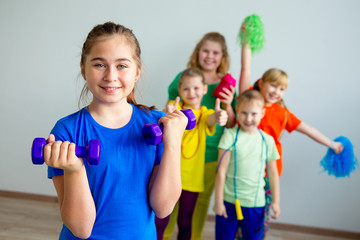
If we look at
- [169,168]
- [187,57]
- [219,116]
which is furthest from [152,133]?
[187,57]

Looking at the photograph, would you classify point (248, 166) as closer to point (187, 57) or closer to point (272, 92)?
point (272, 92)

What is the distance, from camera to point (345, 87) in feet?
7.53

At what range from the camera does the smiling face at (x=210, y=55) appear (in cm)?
195

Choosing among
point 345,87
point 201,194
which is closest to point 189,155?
point 201,194

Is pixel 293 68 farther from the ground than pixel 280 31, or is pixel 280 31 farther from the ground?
pixel 280 31

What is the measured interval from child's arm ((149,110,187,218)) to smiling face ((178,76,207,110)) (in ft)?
2.90

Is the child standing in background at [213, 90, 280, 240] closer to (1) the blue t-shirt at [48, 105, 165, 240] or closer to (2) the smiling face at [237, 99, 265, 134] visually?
(2) the smiling face at [237, 99, 265, 134]

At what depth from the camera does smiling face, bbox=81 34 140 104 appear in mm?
834

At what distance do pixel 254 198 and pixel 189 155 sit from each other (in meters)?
0.44

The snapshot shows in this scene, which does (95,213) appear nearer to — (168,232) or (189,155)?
(189,155)

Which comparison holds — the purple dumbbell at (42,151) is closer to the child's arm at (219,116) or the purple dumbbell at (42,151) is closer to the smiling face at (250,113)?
the child's arm at (219,116)

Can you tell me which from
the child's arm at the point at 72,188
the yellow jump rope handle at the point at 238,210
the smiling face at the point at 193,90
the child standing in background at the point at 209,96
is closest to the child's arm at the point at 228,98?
the child standing in background at the point at 209,96

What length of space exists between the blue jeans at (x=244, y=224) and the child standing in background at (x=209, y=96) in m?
0.27

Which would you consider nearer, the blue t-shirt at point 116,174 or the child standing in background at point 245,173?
the blue t-shirt at point 116,174
